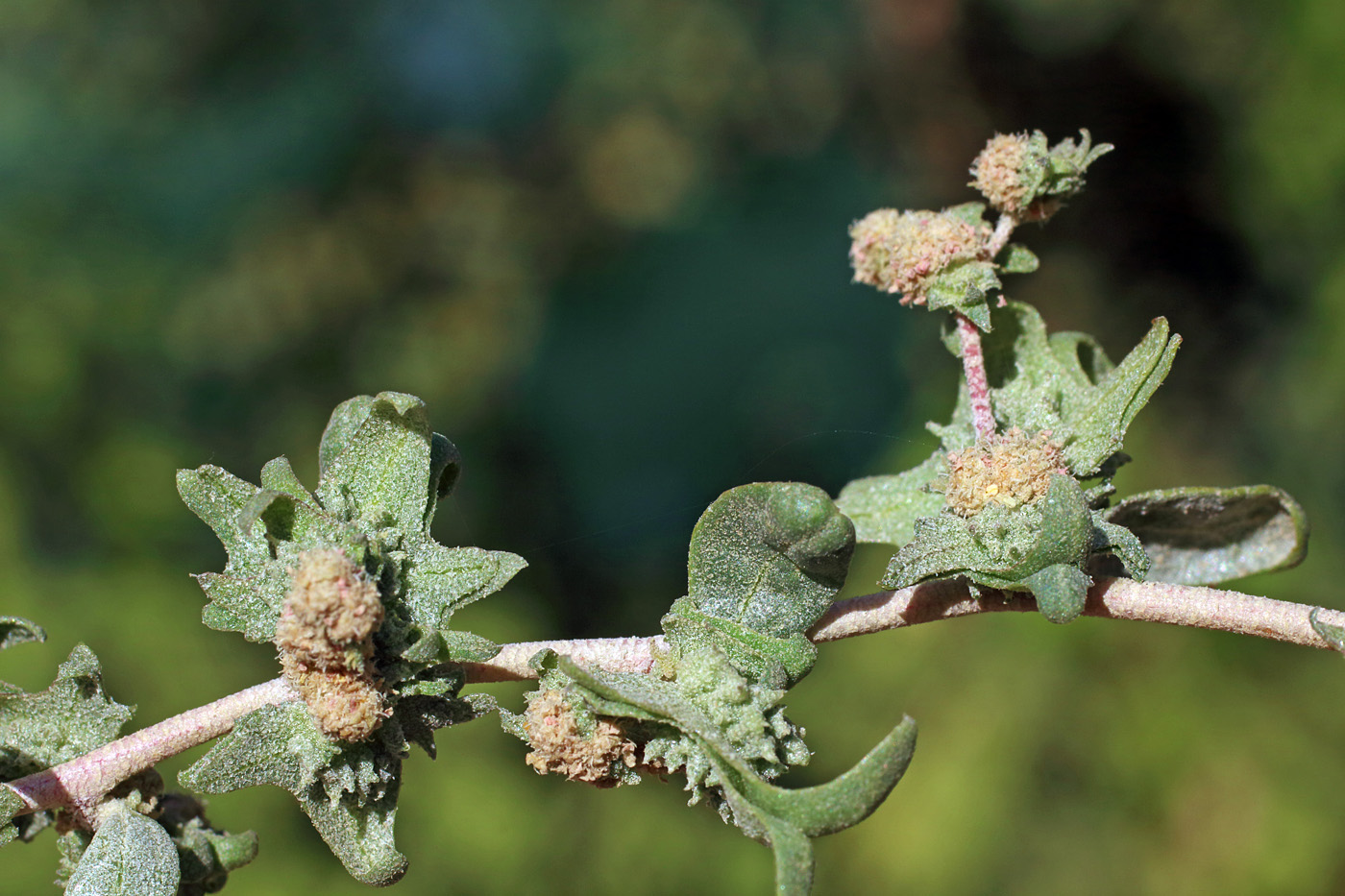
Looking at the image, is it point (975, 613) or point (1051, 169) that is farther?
point (1051, 169)

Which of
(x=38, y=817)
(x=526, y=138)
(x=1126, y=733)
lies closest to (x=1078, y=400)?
A: (x=38, y=817)

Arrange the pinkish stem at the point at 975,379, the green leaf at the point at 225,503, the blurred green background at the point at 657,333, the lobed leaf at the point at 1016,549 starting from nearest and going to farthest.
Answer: the lobed leaf at the point at 1016,549 → the green leaf at the point at 225,503 → the pinkish stem at the point at 975,379 → the blurred green background at the point at 657,333

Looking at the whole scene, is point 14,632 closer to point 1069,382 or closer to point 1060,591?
point 1060,591

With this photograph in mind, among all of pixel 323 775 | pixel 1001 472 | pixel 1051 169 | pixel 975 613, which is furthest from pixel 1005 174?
pixel 323 775

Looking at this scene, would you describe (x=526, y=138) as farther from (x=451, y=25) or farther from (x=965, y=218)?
(x=965, y=218)

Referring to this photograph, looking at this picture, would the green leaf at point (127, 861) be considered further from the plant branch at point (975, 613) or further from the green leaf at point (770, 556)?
the green leaf at point (770, 556)

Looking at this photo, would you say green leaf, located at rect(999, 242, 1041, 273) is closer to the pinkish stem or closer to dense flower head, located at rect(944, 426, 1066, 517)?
the pinkish stem

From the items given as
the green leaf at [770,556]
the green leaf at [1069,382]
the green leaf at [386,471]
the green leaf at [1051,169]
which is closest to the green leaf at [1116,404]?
the green leaf at [1069,382]
